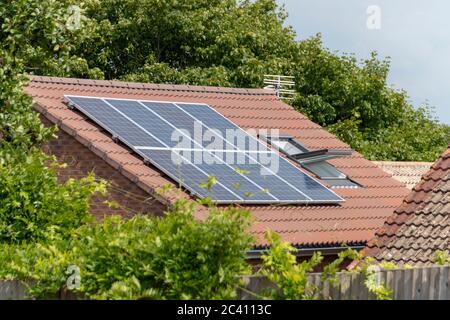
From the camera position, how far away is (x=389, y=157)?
40.8 m

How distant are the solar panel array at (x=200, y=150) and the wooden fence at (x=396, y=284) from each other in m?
10.4

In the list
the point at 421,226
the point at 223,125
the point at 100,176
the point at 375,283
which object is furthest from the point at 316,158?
the point at 375,283

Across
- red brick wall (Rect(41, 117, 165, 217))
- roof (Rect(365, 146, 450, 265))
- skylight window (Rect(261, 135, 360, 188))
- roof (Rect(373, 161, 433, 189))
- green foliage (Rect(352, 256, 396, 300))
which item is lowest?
green foliage (Rect(352, 256, 396, 300))

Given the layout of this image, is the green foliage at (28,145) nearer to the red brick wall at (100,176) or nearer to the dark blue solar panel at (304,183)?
the red brick wall at (100,176)

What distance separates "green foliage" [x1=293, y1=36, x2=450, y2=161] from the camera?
42.3 m

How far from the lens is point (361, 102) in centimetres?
4338

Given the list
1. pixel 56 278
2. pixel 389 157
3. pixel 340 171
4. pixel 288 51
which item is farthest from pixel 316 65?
pixel 56 278

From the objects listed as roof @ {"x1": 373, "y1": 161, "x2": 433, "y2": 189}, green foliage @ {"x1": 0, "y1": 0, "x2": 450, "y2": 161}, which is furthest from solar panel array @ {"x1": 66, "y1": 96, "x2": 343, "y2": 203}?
green foliage @ {"x1": 0, "y1": 0, "x2": 450, "y2": 161}

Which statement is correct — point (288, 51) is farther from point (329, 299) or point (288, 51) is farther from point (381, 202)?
point (329, 299)

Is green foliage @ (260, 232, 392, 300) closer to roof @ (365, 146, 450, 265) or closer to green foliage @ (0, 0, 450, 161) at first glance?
roof @ (365, 146, 450, 265)

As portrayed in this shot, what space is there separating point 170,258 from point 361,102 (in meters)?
34.2

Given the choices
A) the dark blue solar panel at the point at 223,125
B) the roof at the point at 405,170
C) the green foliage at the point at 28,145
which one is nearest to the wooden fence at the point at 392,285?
the green foliage at the point at 28,145

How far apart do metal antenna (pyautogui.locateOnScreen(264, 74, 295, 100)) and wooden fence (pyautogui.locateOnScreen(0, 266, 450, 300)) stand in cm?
2614
